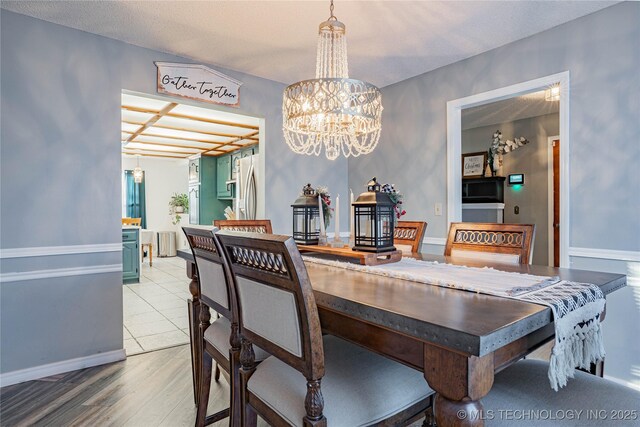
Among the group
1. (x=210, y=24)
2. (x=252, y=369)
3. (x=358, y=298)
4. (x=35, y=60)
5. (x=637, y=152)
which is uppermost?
(x=210, y=24)

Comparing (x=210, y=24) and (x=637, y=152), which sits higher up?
(x=210, y=24)

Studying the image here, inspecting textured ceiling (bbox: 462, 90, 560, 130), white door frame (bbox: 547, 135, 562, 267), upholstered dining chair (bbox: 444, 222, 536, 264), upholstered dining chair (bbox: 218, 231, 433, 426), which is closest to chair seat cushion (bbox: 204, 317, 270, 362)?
upholstered dining chair (bbox: 218, 231, 433, 426)

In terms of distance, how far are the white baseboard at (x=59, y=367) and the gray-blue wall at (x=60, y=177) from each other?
0.11 feet

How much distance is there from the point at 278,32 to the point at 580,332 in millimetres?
2449

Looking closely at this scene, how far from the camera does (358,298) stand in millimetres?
1080

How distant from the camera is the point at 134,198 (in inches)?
316

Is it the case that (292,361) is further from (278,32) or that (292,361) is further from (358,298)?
(278,32)

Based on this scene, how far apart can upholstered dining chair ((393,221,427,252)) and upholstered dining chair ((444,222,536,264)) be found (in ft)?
0.63

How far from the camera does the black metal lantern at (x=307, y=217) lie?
2.09 metres

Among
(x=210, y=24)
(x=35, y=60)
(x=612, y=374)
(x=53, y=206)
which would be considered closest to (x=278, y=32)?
(x=210, y=24)

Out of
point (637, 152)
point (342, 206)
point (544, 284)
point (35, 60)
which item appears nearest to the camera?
point (544, 284)

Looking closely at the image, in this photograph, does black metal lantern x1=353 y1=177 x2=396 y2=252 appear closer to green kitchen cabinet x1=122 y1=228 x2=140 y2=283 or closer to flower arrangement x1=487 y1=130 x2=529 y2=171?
flower arrangement x1=487 y1=130 x2=529 y2=171

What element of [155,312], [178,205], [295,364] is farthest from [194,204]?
[295,364]

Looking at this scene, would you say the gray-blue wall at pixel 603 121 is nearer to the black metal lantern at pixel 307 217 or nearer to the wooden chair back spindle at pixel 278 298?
the black metal lantern at pixel 307 217
